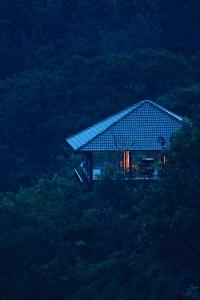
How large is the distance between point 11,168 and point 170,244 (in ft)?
53.0

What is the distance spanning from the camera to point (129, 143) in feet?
74.4

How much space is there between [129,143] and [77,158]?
187 inches

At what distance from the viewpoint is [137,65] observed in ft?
115

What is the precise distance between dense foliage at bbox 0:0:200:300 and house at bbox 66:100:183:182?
764 mm

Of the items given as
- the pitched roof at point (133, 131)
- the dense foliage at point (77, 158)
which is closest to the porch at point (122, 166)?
the pitched roof at point (133, 131)

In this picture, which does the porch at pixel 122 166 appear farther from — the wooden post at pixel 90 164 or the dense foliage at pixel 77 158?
the dense foliage at pixel 77 158

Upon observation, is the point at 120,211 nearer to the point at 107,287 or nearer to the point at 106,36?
the point at 107,287

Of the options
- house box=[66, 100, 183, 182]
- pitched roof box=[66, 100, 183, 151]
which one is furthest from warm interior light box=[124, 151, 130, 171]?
pitched roof box=[66, 100, 183, 151]

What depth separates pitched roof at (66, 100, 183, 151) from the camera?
22625 millimetres

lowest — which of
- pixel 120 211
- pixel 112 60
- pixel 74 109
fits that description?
pixel 120 211

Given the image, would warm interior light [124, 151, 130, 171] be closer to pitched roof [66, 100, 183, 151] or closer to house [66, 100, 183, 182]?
house [66, 100, 183, 182]

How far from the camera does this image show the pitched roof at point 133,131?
22.6 m

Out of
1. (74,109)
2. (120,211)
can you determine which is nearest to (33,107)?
(74,109)

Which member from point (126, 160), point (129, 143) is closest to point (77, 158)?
point (129, 143)
